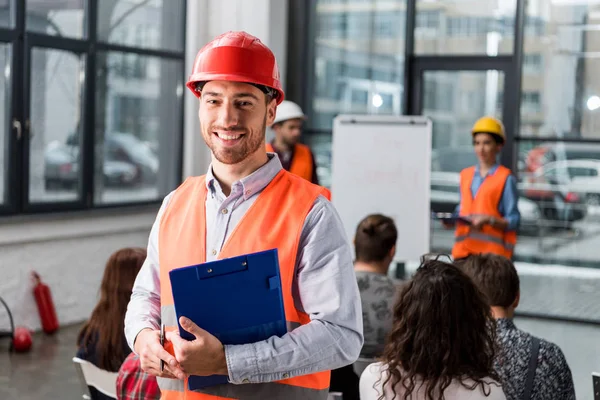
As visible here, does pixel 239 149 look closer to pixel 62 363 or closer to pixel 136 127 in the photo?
pixel 62 363

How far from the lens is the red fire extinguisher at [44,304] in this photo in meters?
6.14

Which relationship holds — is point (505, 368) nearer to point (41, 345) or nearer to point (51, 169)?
point (41, 345)

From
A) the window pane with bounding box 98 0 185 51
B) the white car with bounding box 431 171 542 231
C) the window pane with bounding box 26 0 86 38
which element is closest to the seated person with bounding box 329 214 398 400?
the window pane with bounding box 26 0 86 38

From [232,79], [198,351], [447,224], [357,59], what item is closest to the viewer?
[198,351]

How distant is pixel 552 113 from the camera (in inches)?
281

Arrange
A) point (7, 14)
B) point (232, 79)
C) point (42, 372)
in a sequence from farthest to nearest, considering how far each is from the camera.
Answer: point (7, 14), point (42, 372), point (232, 79)

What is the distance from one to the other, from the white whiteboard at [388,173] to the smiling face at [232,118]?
472 cm

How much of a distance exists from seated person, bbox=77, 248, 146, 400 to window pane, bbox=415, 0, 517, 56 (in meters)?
4.85

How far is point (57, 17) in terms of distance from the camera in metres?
6.28

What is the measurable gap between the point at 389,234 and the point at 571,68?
406 centimetres

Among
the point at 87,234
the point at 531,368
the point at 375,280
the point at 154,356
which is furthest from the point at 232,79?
the point at 87,234

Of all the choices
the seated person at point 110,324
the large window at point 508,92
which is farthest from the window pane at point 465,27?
the seated person at point 110,324

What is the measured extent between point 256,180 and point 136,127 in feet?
18.4

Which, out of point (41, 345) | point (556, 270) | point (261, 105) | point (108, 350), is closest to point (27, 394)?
point (41, 345)
